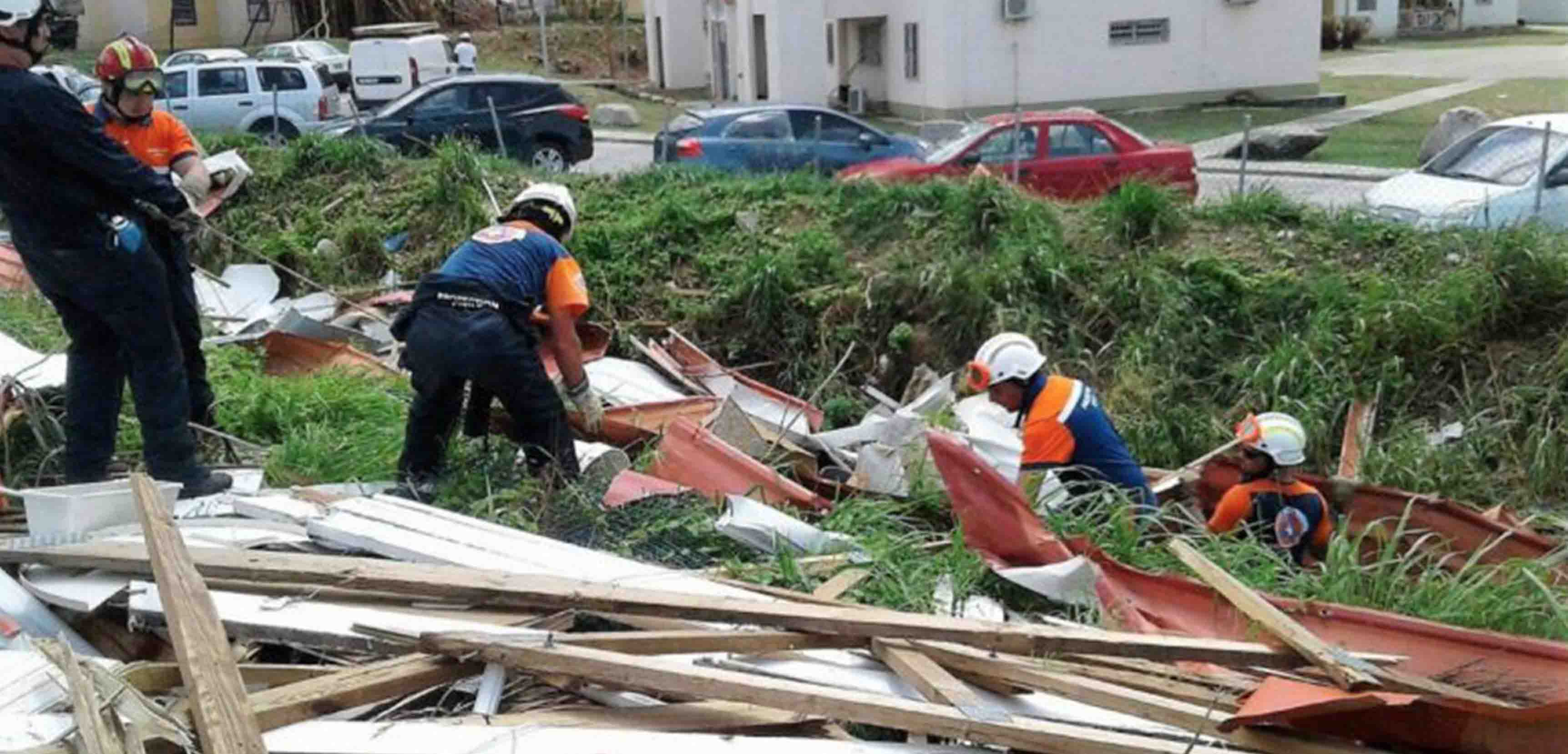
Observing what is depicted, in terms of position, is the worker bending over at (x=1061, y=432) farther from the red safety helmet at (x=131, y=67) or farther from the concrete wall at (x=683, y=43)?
the concrete wall at (x=683, y=43)

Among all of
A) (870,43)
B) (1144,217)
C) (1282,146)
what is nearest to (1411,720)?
(1144,217)

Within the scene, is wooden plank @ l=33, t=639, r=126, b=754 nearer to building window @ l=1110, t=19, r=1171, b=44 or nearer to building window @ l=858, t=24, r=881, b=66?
building window @ l=1110, t=19, r=1171, b=44

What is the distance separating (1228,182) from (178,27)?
106ft

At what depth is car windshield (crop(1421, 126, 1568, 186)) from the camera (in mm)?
12008

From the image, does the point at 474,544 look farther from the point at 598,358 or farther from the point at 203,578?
the point at 598,358

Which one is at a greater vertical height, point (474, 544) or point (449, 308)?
point (449, 308)

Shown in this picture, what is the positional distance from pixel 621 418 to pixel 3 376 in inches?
101

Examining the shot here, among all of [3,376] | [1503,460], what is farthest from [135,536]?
[1503,460]

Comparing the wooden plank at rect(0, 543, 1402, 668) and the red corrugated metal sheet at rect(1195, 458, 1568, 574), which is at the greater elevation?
the wooden plank at rect(0, 543, 1402, 668)

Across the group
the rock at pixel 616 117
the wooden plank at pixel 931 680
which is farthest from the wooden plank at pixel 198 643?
the rock at pixel 616 117

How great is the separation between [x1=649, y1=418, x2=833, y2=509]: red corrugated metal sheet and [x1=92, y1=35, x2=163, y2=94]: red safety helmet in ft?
9.13

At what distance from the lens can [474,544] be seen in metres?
4.62

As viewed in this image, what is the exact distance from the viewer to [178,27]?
1601 inches

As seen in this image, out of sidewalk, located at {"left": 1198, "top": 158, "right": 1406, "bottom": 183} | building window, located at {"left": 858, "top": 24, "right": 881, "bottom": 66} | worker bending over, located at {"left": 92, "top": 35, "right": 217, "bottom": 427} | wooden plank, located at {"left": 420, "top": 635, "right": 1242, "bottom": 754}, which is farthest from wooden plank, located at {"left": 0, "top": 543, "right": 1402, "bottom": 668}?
building window, located at {"left": 858, "top": 24, "right": 881, "bottom": 66}
